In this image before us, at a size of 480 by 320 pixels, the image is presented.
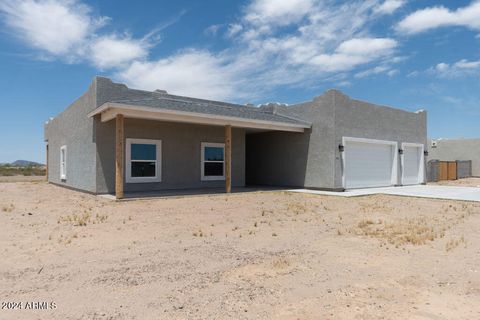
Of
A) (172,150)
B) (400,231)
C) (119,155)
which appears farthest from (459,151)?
(119,155)

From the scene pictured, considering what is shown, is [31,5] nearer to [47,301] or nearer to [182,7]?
[182,7]

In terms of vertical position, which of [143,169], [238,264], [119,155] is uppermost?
[119,155]

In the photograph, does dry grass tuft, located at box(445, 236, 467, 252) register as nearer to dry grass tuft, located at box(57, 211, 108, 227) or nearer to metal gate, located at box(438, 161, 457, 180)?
dry grass tuft, located at box(57, 211, 108, 227)

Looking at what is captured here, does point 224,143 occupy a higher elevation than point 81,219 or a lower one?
higher

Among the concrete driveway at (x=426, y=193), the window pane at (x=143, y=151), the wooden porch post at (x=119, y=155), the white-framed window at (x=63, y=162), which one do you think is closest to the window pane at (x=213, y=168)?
the window pane at (x=143, y=151)

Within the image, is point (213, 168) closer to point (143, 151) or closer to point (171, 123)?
point (171, 123)

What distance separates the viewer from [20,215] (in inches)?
380

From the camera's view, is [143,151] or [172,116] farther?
[143,151]

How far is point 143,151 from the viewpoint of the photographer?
15.2m

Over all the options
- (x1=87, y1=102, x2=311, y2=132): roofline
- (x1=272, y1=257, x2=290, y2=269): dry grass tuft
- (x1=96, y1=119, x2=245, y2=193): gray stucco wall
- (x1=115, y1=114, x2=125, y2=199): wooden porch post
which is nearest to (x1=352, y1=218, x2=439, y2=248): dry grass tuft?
(x1=272, y1=257, x2=290, y2=269): dry grass tuft

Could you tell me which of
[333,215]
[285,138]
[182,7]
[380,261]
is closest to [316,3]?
[182,7]

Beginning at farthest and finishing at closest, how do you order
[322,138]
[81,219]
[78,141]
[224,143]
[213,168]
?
[224,143]
[213,168]
[322,138]
[78,141]
[81,219]

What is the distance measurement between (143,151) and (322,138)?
29.2 feet

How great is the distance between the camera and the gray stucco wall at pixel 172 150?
14.4 m
